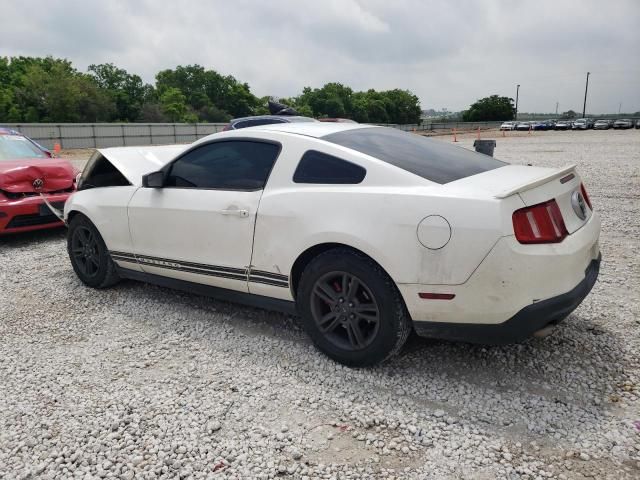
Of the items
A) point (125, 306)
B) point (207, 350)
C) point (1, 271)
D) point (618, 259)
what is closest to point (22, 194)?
point (1, 271)

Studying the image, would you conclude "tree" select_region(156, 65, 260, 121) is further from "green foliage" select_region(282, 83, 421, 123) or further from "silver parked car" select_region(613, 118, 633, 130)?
"silver parked car" select_region(613, 118, 633, 130)

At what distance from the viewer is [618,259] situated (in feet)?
17.2

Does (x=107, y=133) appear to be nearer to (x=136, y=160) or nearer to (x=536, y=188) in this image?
(x=136, y=160)

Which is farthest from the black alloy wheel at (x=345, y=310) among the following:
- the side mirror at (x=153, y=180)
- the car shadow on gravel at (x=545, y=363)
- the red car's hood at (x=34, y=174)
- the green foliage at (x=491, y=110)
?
the green foliage at (x=491, y=110)

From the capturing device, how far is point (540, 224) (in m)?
2.75

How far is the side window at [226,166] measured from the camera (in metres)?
3.61

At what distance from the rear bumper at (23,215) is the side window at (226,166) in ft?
11.8

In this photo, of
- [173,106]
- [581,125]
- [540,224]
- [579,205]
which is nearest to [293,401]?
[540,224]

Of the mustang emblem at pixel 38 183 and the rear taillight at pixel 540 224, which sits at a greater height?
the rear taillight at pixel 540 224

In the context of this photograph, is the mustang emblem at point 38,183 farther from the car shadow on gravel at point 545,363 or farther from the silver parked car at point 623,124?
the silver parked car at point 623,124

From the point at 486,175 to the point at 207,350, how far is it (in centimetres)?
227

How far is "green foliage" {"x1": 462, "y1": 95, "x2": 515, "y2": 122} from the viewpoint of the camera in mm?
107875

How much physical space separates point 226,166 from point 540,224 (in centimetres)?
224

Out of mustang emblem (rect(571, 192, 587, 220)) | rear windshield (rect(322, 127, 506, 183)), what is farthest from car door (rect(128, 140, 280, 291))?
mustang emblem (rect(571, 192, 587, 220))
